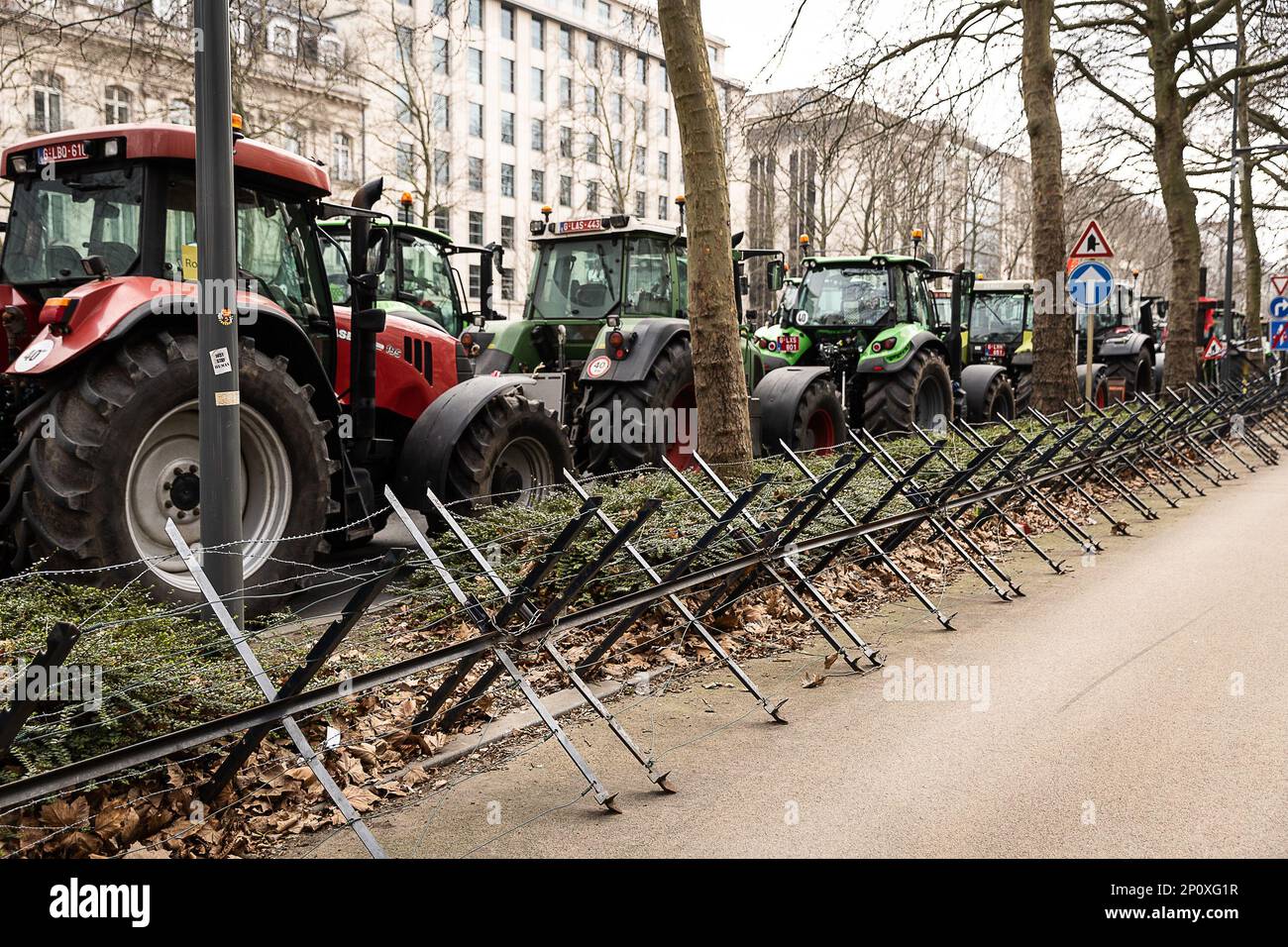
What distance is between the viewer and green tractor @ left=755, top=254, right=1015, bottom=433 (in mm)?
15234

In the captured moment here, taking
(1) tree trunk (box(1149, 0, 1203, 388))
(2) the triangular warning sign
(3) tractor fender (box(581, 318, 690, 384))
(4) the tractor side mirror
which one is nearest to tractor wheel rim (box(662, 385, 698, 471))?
(3) tractor fender (box(581, 318, 690, 384))

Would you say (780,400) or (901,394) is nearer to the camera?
(780,400)

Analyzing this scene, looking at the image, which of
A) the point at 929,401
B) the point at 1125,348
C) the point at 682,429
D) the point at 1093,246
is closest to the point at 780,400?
the point at 682,429

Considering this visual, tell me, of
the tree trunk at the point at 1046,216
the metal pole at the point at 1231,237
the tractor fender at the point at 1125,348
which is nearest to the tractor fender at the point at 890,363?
the tree trunk at the point at 1046,216

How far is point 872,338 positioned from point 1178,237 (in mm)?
10588

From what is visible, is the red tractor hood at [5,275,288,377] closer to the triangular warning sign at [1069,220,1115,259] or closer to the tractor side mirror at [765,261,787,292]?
the tractor side mirror at [765,261,787,292]

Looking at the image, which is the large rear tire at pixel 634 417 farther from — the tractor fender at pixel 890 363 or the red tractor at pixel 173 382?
the tractor fender at pixel 890 363

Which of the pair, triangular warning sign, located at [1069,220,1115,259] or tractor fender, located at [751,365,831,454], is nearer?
tractor fender, located at [751,365,831,454]

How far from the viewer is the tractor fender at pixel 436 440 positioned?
28.3ft

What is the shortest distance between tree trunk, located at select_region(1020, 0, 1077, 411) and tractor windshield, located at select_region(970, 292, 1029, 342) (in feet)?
21.3

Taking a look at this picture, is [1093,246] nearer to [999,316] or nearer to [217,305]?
[999,316]

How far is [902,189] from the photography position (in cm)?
4822

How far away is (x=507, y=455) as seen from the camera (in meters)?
9.38

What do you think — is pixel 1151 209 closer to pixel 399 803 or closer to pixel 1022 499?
pixel 1022 499
